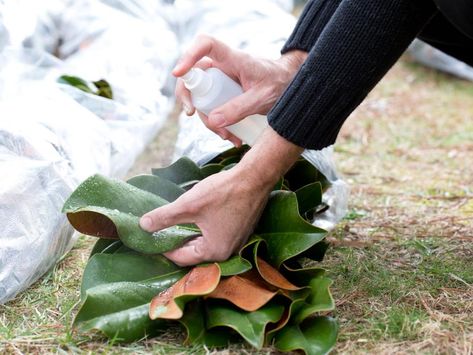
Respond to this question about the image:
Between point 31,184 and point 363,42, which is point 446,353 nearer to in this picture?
point 363,42

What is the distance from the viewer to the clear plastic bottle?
115 cm

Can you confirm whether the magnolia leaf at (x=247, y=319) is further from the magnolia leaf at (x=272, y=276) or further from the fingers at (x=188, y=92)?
the fingers at (x=188, y=92)

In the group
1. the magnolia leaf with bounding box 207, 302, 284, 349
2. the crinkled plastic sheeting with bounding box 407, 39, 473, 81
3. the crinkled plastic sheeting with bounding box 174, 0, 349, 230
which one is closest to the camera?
the magnolia leaf with bounding box 207, 302, 284, 349

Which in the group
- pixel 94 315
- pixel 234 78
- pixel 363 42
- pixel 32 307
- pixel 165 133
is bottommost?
pixel 165 133

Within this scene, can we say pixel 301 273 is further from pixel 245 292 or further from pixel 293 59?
pixel 293 59

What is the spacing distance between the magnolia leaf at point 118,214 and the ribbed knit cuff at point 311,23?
0.39 meters

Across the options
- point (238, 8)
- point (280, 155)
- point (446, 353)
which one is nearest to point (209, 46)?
point (280, 155)

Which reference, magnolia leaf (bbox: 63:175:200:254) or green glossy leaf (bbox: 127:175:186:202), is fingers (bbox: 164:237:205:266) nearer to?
magnolia leaf (bbox: 63:175:200:254)

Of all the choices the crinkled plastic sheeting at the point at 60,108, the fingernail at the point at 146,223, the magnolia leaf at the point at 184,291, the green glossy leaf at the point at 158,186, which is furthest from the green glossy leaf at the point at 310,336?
the crinkled plastic sheeting at the point at 60,108

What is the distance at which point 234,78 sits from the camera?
4.02ft

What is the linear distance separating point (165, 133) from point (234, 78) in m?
0.96

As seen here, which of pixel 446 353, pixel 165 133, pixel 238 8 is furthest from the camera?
pixel 165 133

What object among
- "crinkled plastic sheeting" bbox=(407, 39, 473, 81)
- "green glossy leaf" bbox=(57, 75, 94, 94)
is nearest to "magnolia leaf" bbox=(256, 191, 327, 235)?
"green glossy leaf" bbox=(57, 75, 94, 94)

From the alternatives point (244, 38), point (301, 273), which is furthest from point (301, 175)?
point (244, 38)
